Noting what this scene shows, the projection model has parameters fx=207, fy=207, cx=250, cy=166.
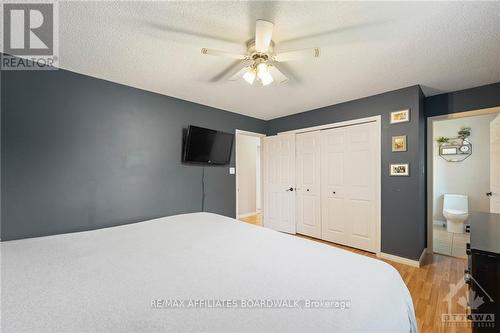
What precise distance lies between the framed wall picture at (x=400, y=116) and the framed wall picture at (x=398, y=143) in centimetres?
22

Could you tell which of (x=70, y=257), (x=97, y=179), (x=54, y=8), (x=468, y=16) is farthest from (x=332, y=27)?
(x=97, y=179)

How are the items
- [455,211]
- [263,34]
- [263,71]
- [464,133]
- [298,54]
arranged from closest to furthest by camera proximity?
[263,34]
[298,54]
[263,71]
[455,211]
[464,133]

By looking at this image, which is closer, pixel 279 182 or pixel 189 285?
pixel 189 285

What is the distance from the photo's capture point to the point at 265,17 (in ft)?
5.08

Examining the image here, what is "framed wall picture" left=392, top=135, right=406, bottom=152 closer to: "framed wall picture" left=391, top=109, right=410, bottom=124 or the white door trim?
"framed wall picture" left=391, top=109, right=410, bottom=124

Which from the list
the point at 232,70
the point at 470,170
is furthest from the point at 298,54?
the point at 470,170

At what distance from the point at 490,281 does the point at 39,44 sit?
368cm

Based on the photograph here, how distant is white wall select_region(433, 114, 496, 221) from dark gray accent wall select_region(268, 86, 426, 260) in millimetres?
2114

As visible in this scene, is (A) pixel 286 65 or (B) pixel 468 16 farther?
(A) pixel 286 65

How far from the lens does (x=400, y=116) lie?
2.90 metres

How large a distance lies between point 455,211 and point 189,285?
5296 millimetres

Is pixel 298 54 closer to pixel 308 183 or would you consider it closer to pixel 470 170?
pixel 308 183

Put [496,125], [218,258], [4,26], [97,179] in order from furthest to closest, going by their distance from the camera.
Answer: [496,125]
[97,179]
[4,26]
[218,258]

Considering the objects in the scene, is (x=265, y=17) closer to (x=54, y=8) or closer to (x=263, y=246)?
(x=54, y=8)
